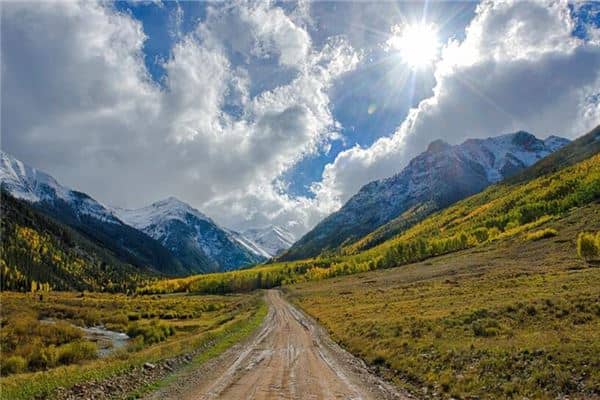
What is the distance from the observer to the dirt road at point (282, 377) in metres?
20.3

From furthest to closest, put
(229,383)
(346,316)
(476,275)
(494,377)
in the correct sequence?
(476,275), (346,316), (229,383), (494,377)

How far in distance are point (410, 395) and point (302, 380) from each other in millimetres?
6298

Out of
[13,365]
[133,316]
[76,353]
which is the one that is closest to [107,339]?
[76,353]

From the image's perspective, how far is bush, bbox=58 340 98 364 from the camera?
34722 mm

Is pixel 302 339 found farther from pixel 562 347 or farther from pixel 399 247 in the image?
pixel 399 247

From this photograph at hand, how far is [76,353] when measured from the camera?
117ft

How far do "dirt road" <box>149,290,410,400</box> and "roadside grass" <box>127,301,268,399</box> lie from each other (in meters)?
0.71

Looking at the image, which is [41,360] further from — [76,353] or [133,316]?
[133,316]

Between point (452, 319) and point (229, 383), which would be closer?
point (229, 383)

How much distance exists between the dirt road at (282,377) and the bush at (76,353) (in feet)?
43.3

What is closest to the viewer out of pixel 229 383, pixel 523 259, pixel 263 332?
pixel 229 383

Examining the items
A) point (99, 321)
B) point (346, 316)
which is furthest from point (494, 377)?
point (99, 321)

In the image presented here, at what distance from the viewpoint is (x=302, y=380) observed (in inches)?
921

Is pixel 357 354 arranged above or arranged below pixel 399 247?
below
